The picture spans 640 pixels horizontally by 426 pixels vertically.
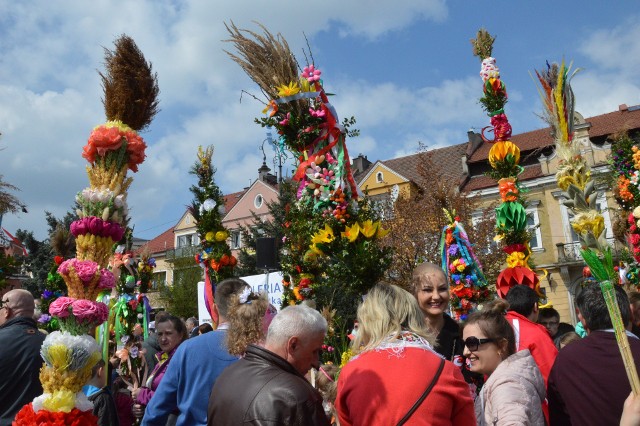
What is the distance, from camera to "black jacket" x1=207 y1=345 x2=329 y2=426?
2184mm

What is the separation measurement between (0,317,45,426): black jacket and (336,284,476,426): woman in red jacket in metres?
2.45

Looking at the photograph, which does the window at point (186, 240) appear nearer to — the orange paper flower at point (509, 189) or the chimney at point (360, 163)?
the chimney at point (360, 163)

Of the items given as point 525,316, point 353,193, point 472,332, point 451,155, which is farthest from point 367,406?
point 451,155

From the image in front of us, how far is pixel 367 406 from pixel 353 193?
126 inches

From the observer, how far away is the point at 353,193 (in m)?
5.28

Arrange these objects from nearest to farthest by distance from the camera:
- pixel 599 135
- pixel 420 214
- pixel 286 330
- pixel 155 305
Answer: pixel 286 330, pixel 420 214, pixel 599 135, pixel 155 305

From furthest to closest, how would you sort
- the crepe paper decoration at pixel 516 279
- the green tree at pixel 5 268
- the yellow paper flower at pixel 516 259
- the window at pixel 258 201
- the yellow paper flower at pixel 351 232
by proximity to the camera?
the window at pixel 258 201
the yellow paper flower at pixel 516 259
the crepe paper decoration at pixel 516 279
the yellow paper flower at pixel 351 232
the green tree at pixel 5 268

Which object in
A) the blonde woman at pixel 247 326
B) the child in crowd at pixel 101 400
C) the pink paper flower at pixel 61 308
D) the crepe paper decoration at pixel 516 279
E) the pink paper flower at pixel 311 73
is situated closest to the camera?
the pink paper flower at pixel 61 308

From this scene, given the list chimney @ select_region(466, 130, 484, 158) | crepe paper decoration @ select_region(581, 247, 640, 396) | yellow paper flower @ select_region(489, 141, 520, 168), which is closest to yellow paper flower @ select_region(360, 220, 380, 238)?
yellow paper flower @ select_region(489, 141, 520, 168)

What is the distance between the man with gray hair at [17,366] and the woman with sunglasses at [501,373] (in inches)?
114

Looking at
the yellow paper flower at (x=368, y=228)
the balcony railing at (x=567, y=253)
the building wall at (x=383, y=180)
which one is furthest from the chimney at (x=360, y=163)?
the yellow paper flower at (x=368, y=228)

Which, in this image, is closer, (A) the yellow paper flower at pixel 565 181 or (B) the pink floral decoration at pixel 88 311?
(B) the pink floral decoration at pixel 88 311

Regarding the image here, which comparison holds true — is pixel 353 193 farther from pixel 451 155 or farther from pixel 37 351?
pixel 451 155

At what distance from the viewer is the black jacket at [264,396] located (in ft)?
7.16
